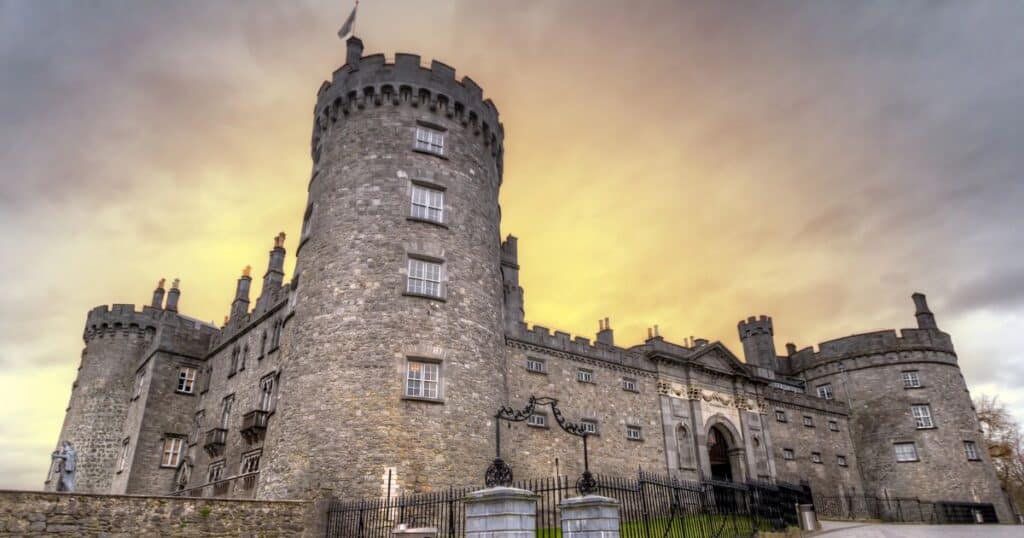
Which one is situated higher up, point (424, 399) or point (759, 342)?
point (759, 342)

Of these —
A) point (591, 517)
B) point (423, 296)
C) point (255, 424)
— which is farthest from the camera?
point (255, 424)

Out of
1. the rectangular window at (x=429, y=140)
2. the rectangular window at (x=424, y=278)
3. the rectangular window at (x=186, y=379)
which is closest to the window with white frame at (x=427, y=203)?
the rectangular window at (x=429, y=140)

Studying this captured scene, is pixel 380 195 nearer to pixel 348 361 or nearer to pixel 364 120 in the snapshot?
pixel 364 120

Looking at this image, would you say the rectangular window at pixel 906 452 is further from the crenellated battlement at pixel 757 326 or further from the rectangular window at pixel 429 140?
the rectangular window at pixel 429 140

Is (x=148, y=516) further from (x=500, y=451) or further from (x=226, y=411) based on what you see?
(x=226, y=411)

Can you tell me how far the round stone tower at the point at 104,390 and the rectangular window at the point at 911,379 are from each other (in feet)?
164

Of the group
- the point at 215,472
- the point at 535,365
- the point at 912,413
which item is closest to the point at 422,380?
the point at 535,365

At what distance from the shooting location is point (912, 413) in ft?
142

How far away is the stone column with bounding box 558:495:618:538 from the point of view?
40.5 ft

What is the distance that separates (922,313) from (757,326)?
12190mm

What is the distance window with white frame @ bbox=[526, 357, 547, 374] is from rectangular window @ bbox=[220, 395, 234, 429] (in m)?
14.4

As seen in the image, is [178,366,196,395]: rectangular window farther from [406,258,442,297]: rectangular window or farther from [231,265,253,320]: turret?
[406,258,442,297]: rectangular window

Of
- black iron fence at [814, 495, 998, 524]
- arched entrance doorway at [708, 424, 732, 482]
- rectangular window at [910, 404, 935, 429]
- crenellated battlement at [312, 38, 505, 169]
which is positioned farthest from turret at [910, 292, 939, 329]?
crenellated battlement at [312, 38, 505, 169]

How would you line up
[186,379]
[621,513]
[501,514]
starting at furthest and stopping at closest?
[186,379], [621,513], [501,514]
